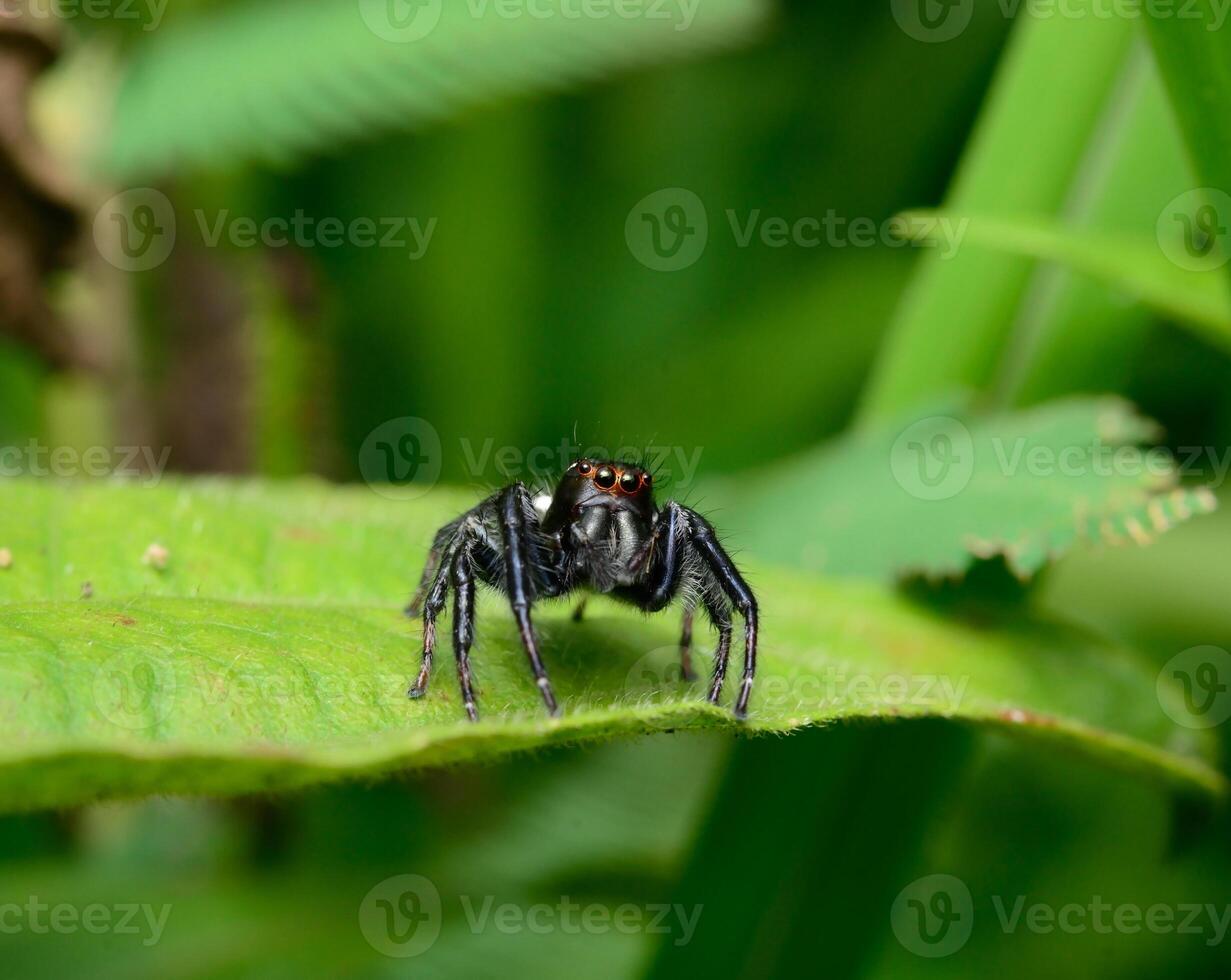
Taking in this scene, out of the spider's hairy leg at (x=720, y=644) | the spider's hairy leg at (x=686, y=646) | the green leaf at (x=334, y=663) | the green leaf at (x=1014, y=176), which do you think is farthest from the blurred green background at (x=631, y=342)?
the spider's hairy leg at (x=720, y=644)

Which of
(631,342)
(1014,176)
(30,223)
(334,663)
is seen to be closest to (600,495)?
(334,663)

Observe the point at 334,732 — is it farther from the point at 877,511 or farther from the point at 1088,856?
the point at 1088,856

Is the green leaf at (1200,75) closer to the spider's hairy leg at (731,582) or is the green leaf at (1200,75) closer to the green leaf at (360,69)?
the spider's hairy leg at (731,582)

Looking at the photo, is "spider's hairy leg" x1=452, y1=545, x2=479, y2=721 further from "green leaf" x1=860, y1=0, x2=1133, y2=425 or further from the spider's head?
"green leaf" x1=860, y1=0, x2=1133, y2=425

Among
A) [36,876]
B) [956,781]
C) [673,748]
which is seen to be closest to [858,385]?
[673,748]

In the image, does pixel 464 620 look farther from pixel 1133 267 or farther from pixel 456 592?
pixel 1133 267
